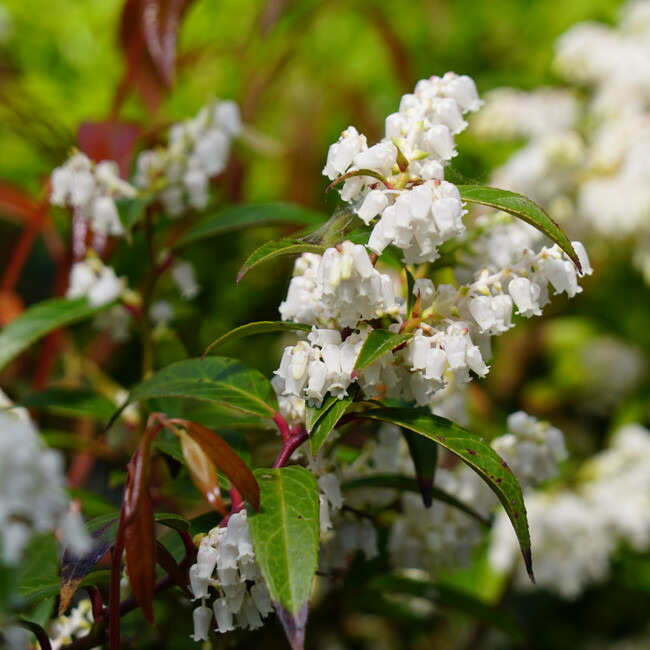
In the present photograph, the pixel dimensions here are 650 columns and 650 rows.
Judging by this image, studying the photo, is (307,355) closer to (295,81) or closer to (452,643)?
(452,643)

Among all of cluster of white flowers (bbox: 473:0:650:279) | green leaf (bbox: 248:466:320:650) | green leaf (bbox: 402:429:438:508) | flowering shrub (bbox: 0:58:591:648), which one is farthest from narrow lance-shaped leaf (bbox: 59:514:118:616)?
cluster of white flowers (bbox: 473:0:650:279)

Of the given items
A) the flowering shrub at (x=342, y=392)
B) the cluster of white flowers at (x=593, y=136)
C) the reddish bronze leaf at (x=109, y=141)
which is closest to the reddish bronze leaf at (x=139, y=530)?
the flowering shrub at (x=342, y=392)

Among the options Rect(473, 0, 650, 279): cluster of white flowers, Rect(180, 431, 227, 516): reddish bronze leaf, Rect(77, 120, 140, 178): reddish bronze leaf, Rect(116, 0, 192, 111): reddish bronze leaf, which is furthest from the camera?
Rect(473, 0, 650, 279): cluster of white flowers

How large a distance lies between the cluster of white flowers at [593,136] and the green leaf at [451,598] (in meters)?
0.78

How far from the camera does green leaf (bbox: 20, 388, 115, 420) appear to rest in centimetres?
82

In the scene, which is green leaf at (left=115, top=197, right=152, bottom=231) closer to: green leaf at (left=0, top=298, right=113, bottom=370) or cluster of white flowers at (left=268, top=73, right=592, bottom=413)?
green leaf at (left=0, top=298, right=113, bottom=370)

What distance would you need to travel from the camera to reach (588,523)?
1274 mm

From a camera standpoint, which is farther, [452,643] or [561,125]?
[561,125]

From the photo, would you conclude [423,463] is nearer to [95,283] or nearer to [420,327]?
[420,327]

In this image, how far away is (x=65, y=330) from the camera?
119 centimetres

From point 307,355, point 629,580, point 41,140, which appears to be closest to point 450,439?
point 307,355

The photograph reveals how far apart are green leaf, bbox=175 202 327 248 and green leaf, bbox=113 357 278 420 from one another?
0.22 m

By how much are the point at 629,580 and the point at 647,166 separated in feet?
2.53

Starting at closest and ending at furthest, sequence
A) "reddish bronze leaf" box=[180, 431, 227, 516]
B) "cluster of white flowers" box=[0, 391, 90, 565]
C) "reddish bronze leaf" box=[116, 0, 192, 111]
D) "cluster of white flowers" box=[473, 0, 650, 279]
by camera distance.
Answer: "cluster of white flowers" box=[0, 391, 90, 565] < "reddish bronze leaf" box=[180, 431, 227, 516] < "reddish bronze leaf" box=[116, 0, 192, 111] < "cluster of white flowers" box=[473, 0, 650, 279]
